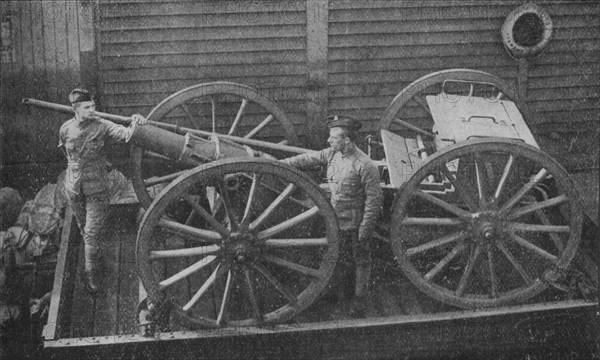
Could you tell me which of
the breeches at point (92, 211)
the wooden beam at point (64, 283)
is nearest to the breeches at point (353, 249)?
the breeches at point (92, 211)

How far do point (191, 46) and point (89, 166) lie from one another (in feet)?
6.73

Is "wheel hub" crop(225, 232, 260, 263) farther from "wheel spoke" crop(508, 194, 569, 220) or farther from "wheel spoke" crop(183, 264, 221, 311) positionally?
"wheel spoke" crop(508, 194, 569, 220)

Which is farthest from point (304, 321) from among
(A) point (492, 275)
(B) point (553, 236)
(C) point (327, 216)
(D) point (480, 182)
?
(B) point (553, 236)

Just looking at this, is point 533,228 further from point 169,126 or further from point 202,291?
point 169,126

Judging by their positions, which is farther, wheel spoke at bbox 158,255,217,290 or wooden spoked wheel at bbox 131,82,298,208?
wooden spoked wheel at bbox 131,82,298,208

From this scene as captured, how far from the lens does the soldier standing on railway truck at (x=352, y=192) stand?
5.78 meters

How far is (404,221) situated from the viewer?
5777 mm

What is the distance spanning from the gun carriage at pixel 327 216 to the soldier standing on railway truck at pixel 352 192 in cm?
19

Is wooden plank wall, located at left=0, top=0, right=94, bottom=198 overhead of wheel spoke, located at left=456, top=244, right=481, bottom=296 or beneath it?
overhead

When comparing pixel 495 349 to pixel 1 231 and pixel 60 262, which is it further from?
pixel 1 231

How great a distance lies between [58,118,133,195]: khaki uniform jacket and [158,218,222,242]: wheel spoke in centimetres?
82

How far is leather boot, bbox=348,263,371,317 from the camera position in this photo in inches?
236

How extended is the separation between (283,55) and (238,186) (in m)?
2.39

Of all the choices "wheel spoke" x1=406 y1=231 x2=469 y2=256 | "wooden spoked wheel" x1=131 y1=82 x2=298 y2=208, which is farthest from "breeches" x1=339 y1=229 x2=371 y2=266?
"wooden spoked wheel" x1=131 y1=82 x2=298 y2=208
